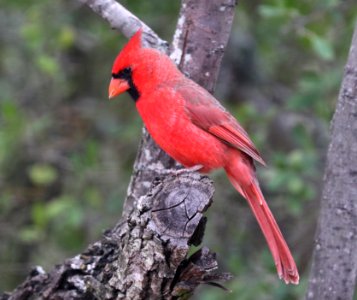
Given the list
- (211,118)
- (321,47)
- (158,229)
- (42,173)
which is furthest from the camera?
(42,173)

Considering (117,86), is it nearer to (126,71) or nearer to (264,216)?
(126,71)

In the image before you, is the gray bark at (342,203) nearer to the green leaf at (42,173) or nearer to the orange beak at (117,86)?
the orange beak at (117,86)

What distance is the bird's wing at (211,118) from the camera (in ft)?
11.8

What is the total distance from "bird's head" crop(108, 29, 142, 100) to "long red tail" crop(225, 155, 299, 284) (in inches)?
22.1

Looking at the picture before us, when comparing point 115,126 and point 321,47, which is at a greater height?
point 115,126

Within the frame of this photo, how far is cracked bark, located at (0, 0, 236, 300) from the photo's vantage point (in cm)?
272

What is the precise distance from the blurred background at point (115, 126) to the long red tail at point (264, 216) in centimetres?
78

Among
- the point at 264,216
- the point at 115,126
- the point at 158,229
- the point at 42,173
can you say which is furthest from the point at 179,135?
the point at 115,126

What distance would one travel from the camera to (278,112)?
5523 millimetres

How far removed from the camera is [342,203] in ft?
10.3

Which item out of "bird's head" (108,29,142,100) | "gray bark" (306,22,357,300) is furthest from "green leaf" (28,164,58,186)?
"gray bark" (306,22,357,300)

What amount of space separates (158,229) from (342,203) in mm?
798

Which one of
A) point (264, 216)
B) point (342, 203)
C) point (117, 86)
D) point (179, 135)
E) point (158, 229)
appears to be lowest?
point (158, 229)

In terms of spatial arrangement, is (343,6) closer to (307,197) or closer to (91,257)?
(307,197)
